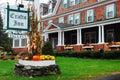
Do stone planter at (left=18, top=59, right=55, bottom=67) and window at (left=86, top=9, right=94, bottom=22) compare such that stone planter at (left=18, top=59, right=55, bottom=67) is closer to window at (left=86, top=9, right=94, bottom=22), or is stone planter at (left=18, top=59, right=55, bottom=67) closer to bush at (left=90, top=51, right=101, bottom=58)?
bush at (left=90, top=51, right=101, bottom=58)

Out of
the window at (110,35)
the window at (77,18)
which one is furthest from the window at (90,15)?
the window at (110,35)

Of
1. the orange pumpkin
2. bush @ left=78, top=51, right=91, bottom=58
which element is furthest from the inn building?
the orange pumpkin

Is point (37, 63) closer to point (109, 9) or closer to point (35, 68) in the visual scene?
point (35, 68)

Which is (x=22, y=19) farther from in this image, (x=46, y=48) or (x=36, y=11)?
(x=46, y=48)

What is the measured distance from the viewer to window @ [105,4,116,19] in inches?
1283

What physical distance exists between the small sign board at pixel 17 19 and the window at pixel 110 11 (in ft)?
76.9

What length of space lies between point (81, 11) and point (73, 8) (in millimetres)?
2116

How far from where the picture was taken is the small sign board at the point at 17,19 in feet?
31.6

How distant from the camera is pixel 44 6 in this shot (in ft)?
159

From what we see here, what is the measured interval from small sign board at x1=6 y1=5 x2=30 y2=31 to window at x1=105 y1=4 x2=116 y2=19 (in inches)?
923

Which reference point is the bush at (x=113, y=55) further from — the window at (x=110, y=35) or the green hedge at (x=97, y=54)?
the window at (x=110, y=35)

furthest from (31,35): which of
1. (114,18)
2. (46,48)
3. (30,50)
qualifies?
(114,18)

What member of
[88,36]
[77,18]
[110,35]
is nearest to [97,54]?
[110,35]

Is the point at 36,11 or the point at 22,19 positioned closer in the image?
the point at 22,19
